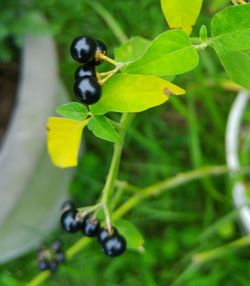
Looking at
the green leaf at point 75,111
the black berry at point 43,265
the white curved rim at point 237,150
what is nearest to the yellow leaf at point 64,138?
the green leaf at point 75,111

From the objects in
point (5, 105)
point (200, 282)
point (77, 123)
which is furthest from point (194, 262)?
point (77, 123)

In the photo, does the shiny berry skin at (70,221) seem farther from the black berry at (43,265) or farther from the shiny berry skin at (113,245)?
the black berry at (43,265)

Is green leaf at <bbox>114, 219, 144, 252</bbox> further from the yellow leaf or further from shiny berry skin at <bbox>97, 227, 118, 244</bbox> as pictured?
the yellow leaf

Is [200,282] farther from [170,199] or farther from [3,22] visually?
[3,22]

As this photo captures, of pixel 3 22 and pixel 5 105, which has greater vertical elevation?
pixel 3 22

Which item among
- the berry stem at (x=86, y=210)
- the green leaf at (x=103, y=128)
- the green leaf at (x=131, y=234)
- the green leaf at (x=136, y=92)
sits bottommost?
the green leaf at (x=131, y=234)

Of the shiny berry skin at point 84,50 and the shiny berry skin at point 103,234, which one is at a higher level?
the shiny berry skin at point 84,50
